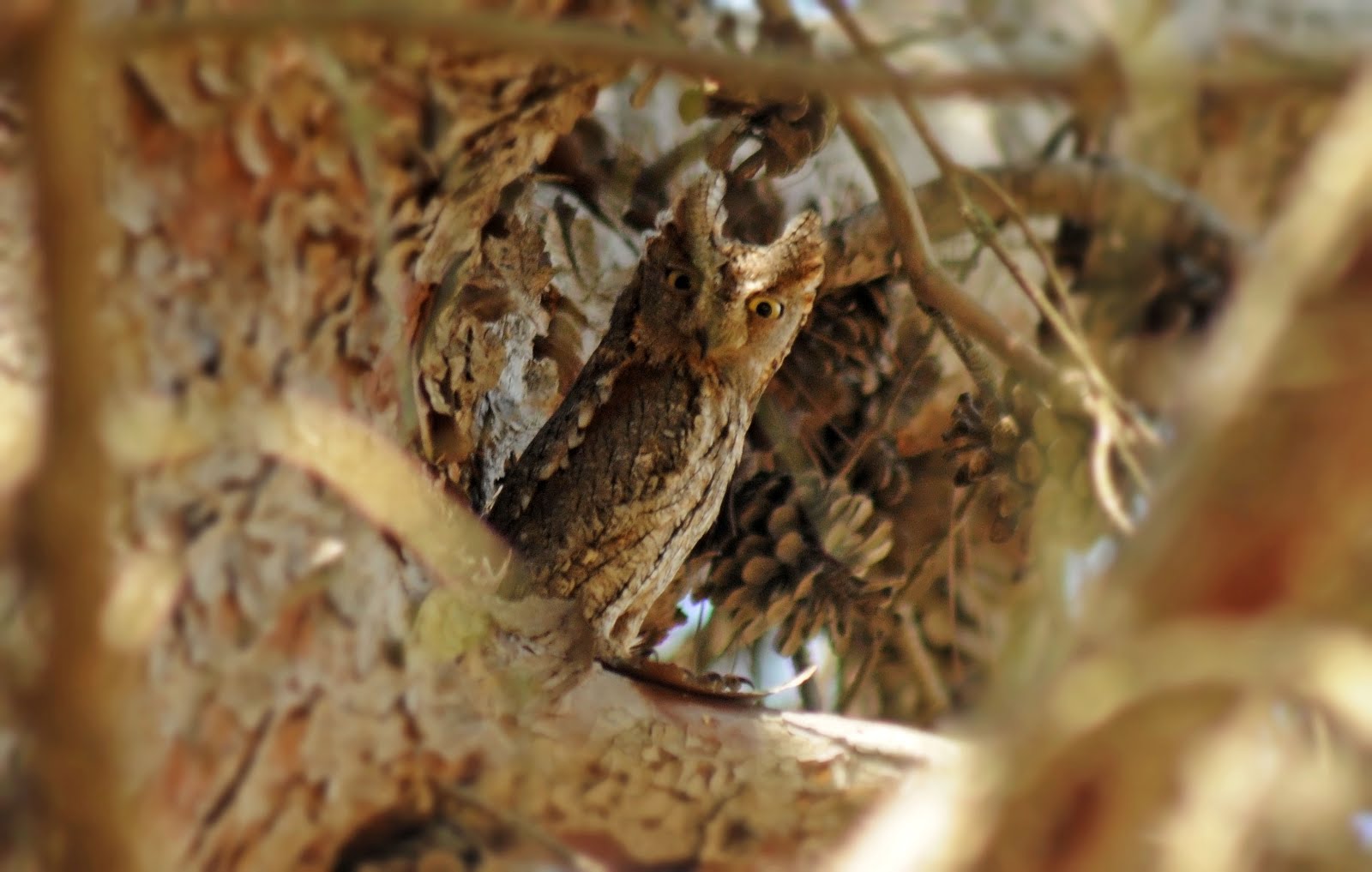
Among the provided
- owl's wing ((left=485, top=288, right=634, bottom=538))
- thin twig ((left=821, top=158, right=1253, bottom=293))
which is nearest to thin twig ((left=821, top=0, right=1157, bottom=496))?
thin twig ((left=821, top=158, right=1253, bottom=293))

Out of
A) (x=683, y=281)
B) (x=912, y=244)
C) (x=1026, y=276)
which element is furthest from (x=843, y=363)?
(x=1026, y=276)

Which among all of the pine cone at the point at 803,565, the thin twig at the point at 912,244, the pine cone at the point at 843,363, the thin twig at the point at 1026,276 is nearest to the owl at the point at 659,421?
the pine cone at the point at 803,565

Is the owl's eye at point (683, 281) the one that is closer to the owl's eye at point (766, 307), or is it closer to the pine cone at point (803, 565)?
the owl's eye at point (766, 307)

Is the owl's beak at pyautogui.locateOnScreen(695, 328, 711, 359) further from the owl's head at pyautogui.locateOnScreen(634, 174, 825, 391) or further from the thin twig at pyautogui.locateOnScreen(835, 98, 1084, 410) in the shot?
the thin twig at pyautogui.locateOnScreen(835, 98, 1084, 410)

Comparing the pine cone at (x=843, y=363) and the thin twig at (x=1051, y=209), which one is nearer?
the thin twig at (x=1051, y=209)

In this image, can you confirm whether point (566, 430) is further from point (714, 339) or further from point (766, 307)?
point (766, 307)

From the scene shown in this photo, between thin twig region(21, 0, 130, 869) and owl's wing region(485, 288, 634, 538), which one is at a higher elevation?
thin twig region(21, 0, 130, 869)

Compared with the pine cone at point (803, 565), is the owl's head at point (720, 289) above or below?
above

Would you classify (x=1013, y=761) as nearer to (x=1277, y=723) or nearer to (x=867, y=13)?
(x=1277, y=723)
